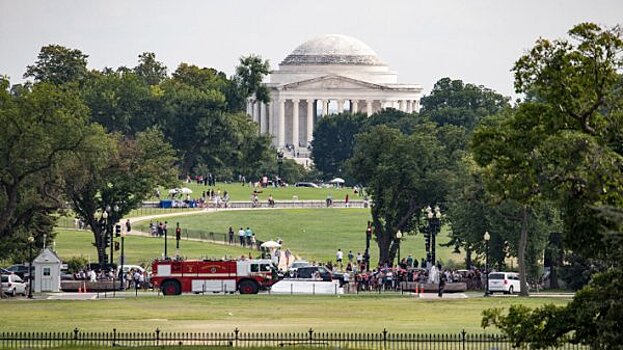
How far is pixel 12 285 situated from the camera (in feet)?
259

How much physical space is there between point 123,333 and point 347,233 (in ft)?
209

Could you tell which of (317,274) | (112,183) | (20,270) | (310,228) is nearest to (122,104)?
(310,228)

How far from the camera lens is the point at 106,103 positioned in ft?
567

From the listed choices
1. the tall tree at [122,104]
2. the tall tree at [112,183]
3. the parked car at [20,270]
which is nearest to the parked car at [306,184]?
the tall tree at [122,104]

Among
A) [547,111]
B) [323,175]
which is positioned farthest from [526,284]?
[323,175]

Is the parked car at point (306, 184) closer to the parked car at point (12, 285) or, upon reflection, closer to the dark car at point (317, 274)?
the dark car at point (317, 274)

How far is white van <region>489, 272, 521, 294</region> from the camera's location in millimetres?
79875

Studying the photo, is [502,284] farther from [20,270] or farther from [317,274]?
[20,270]

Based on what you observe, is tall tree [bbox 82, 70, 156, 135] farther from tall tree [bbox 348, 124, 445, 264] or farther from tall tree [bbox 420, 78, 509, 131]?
tall tree [bbox 348, 124, 445, 264]

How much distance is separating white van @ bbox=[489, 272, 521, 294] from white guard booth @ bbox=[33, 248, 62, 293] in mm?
17693

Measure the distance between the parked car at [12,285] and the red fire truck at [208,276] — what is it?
5.29 meters

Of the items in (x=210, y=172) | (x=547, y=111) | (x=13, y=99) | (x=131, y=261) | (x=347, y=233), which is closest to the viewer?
(x=547, y=111)

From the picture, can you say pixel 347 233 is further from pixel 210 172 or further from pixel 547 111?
pixel 547 111

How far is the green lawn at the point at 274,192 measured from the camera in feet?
476
